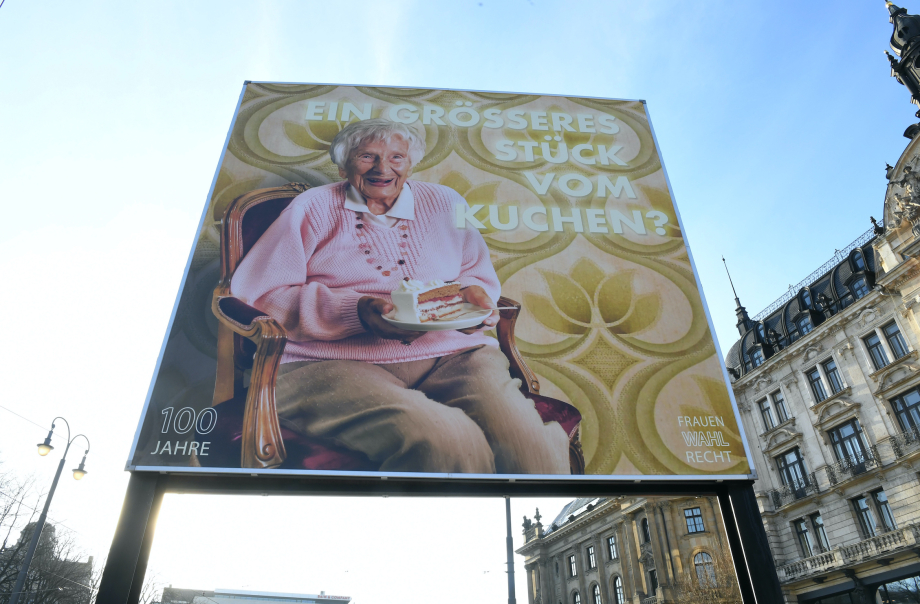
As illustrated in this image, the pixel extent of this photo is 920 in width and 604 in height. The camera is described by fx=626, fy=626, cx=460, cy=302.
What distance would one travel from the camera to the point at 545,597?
53.4 meters

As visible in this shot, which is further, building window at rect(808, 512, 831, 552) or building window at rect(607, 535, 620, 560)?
building window at rect(607, 535, 620, 560)

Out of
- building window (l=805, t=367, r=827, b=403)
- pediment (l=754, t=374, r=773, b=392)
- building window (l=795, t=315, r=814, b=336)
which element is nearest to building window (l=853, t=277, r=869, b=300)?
building window (l=795, t=315, r=814, b=336)

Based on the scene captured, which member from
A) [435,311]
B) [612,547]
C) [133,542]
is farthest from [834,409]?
[133,542]

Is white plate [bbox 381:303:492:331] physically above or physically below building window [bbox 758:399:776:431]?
below

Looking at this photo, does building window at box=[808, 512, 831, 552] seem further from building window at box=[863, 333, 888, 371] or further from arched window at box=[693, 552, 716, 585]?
arched window at box=[693, 552, 716, 585]

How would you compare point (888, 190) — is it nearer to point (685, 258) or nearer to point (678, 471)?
point (685, 258)

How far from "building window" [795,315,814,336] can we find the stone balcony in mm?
11148

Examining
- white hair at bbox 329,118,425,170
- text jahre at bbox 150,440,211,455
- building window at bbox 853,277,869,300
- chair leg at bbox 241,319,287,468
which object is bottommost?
text jahre at bbox 150,440,211,455

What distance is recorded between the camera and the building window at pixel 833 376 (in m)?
29.4

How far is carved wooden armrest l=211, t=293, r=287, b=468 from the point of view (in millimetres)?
8875

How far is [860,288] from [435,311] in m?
27.8

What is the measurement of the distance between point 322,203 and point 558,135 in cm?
554

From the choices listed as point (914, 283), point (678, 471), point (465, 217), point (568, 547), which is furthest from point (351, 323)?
point (568, 547)

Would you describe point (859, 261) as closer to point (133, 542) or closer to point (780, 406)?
point (780, 406)
